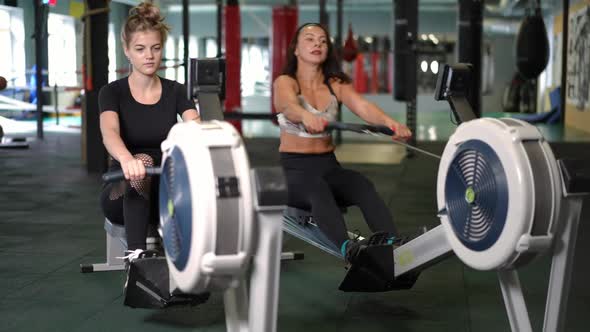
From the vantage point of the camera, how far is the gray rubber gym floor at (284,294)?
2.62 meters

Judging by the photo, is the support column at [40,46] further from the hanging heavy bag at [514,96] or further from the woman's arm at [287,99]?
the hanging heavy bag at [514,96]

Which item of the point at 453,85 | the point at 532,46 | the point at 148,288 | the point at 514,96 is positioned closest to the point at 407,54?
the point at 532,46

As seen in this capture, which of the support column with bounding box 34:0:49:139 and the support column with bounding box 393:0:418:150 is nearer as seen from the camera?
the support column with bounding box 393:0:418:150

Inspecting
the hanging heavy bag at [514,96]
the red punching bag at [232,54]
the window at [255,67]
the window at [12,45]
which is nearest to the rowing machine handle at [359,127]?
the window at [12,45]

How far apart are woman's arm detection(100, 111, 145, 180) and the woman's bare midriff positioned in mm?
645

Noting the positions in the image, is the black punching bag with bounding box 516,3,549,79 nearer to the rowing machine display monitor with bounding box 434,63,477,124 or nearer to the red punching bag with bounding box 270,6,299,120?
the red punching bag with bounding box 270,6,299,120

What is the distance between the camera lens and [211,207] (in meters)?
1.67

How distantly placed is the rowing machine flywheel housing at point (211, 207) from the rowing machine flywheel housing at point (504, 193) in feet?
1.98

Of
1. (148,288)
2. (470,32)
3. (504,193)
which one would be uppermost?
(470,32)

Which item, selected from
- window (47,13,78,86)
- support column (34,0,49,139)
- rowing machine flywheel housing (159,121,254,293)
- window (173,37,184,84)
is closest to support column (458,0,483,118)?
window (173,37,184,84)

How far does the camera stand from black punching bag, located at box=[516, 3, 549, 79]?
24.5 ft

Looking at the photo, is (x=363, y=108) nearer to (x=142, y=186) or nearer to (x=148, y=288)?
(x=142, y=186)

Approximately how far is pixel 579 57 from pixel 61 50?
282 inches

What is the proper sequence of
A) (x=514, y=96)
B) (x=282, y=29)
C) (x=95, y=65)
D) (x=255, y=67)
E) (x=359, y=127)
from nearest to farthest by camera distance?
(x=359, y=127) < (x=95, y=65) < (x=282, y=29) < (x=514, y=96) < (x=255, y=67)
